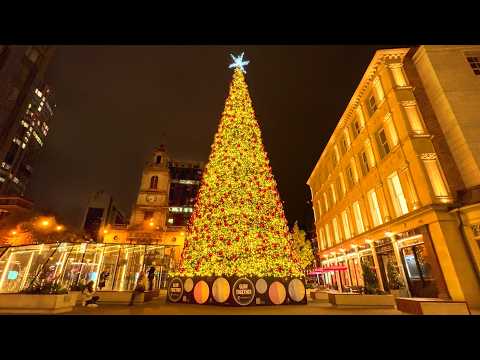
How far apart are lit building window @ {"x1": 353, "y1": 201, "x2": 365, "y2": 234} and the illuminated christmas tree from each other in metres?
13.3

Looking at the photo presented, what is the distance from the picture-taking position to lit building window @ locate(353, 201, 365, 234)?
21938 mm

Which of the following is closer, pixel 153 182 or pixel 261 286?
pixel 261 286

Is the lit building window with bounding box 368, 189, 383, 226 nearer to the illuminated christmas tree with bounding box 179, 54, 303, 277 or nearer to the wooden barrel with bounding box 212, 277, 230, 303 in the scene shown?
the illuminated christmas tree with bounding box 179, 54, 303, 277

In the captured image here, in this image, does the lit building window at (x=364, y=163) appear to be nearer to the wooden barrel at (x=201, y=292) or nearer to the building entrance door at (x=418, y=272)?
the building entrance door at (x=418, y=272)

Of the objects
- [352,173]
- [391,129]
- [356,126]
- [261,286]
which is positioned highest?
[356,126]

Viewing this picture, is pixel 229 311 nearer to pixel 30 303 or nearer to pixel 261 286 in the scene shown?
pixel 261 286

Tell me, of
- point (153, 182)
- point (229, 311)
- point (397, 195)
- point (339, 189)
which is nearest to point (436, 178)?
point (397, 195)

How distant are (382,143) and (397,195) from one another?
4.36 m

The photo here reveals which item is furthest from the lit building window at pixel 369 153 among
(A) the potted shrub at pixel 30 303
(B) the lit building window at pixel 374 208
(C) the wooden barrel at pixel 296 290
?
(A) the potted shrub at pixel 30 303

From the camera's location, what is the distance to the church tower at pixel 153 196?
152 feet

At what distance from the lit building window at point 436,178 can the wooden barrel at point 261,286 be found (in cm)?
1147

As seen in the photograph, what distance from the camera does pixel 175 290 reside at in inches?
462
